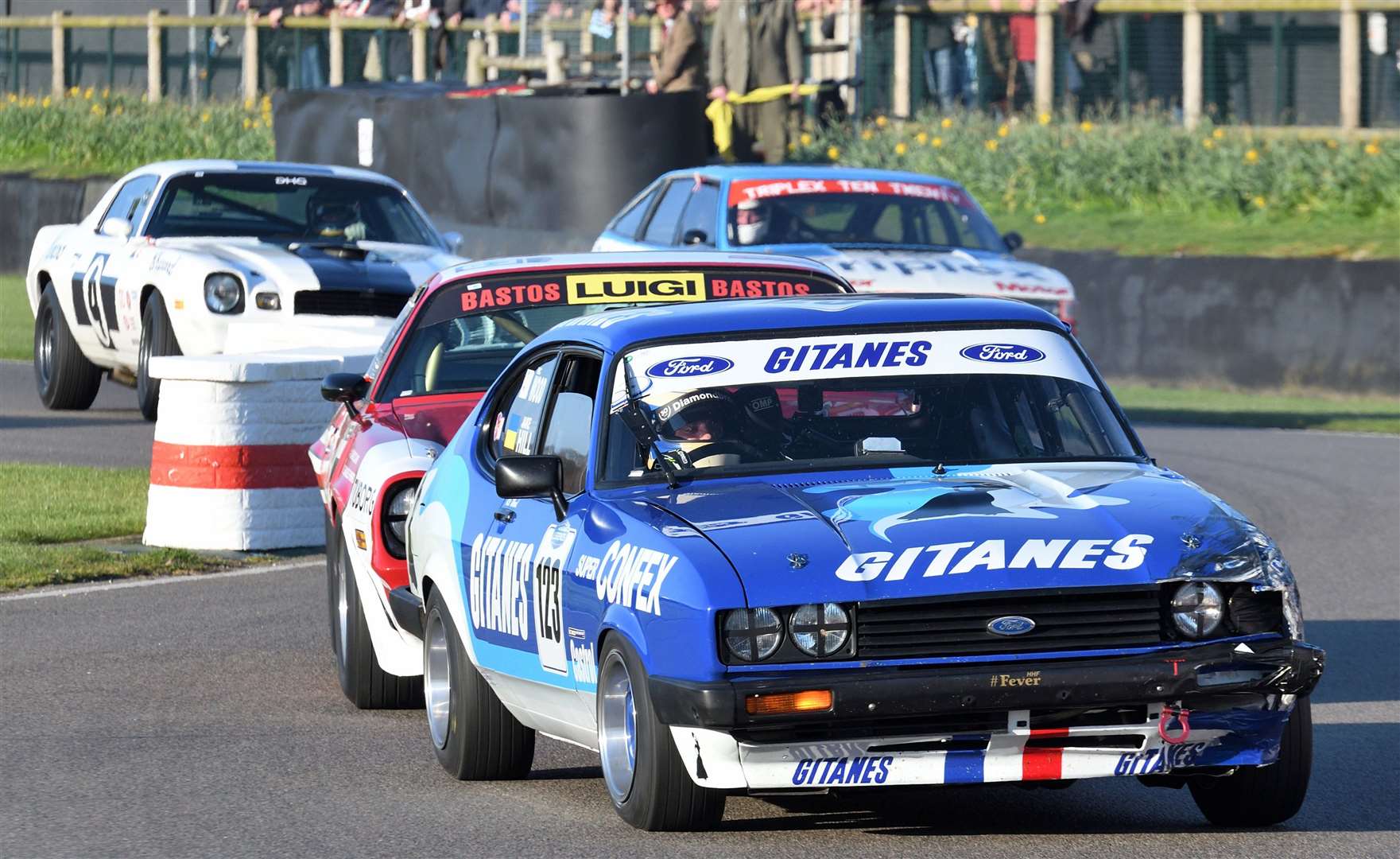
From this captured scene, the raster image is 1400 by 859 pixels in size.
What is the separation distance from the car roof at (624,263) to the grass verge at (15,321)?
48.6 ft

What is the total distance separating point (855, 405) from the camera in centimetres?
706

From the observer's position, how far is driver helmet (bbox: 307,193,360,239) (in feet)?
55.9

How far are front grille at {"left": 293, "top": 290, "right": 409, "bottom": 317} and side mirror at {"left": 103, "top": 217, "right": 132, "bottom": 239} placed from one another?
194 centimetres

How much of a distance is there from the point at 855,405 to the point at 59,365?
40.0 feet

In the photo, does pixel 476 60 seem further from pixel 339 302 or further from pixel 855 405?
pixel 855 405

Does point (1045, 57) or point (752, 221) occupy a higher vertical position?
point (1045, 57)

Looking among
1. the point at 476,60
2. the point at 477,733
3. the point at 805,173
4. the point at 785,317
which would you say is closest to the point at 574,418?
the point at 785,317

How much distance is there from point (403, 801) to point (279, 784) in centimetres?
47

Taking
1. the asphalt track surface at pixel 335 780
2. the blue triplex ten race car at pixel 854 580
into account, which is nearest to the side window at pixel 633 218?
the asphalt track surface at pixel 335 780

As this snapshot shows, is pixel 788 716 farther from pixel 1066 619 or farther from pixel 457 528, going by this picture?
pixel 457 528

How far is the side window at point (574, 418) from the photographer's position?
693cm

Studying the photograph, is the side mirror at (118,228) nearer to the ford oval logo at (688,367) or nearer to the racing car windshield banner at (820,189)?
the racing car windshield banner at (820,189)

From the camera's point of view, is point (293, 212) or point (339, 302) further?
point (293, 212)

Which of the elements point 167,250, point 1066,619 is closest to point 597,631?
point 1066,619
